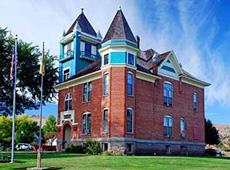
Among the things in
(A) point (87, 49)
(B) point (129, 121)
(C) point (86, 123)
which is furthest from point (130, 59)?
(A) point (87, 49)

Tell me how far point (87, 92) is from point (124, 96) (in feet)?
18.5

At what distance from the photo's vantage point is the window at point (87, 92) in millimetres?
32656

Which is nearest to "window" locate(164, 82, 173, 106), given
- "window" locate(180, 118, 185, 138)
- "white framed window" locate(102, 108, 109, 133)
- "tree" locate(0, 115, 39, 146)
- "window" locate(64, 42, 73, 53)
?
"window" locate(180, 118, 185, 138)

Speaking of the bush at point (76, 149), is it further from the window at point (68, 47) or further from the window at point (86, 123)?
the window at point (68, 47)

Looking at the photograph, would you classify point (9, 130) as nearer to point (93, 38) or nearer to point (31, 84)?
point (31, 84)

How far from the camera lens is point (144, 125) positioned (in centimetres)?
3091

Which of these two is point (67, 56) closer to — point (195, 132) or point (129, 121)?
point (129, 121)

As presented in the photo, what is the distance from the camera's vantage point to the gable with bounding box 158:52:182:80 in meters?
34.5

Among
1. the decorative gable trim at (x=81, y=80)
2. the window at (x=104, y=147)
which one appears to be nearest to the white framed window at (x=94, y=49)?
the decorative gable trim at (x=81, y=80)

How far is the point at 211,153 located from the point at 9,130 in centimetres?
3529

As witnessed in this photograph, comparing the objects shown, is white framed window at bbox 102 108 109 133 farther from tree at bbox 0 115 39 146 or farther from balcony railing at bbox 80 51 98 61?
tree at bbox 0 115 39 146

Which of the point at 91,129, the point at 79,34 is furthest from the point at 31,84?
the point at 91,129

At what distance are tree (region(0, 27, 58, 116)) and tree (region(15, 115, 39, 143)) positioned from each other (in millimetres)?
20820

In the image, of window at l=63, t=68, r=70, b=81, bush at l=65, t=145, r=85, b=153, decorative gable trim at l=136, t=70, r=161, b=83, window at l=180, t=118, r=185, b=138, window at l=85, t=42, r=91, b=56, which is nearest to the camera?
bush at l=65, t=145, r=85, b=153
